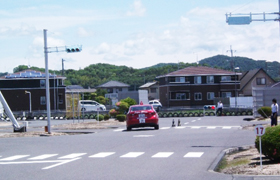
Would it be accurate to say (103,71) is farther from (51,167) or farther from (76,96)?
(51,167)

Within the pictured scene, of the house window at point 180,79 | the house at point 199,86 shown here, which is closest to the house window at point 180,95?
the house at point 199,86

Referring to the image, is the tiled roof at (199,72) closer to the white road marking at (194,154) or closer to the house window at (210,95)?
the house window at (210,95)

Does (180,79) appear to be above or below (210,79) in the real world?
above

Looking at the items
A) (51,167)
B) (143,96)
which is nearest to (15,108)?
(143,96)

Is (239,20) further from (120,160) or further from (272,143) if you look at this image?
(272,143)

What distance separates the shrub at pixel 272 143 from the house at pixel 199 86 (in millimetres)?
70866

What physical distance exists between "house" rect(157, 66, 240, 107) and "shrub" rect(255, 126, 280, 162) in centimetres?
7087

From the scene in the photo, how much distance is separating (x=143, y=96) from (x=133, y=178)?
4981 cm

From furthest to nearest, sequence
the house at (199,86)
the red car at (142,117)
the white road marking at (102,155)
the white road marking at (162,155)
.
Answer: the house at (199,86) → the red car at (142,117) → the white road marking at (102,155) → the white road marking at (162,155)

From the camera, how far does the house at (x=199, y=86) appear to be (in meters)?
83.2

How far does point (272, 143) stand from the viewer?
11.9 meters

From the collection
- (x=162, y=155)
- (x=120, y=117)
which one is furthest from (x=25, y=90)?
(x=162, y=155)

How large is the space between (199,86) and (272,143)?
2839 inches

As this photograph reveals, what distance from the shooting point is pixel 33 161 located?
49.7 ft
